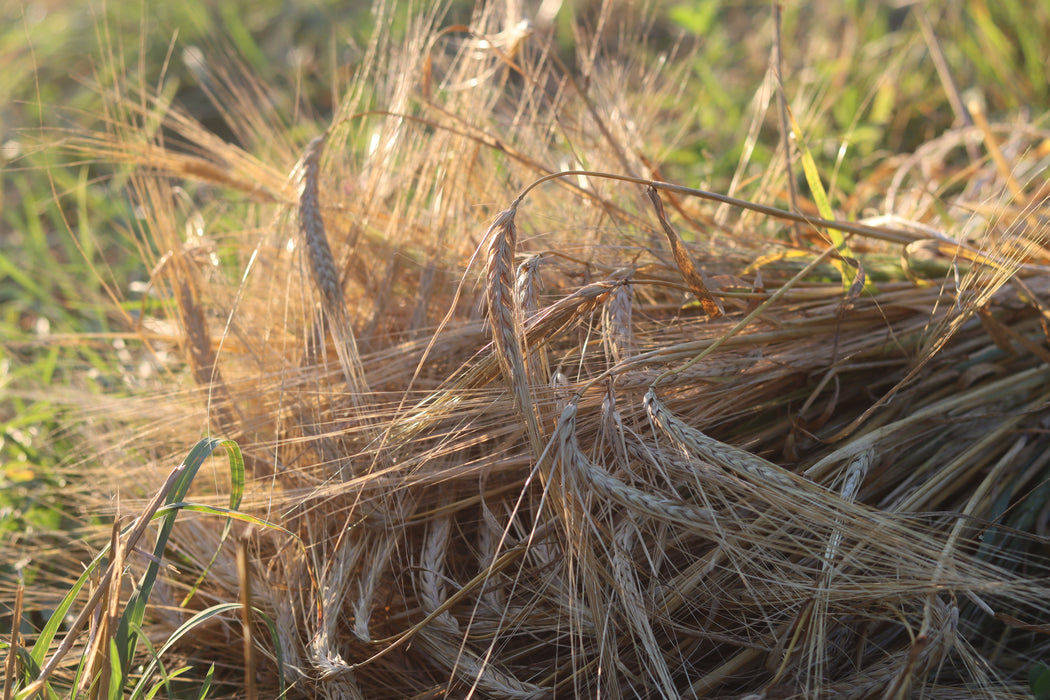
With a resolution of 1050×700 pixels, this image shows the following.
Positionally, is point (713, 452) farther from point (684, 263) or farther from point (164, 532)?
point (164, 532)

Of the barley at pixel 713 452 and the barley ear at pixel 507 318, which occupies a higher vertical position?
the barley ear at pixel 507 318

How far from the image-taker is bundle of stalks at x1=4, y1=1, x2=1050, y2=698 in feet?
2.40

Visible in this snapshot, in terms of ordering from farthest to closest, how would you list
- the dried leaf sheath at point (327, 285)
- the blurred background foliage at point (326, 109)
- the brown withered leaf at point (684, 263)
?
the blurred background foliage at point (326, 109) < the dried leaf sheath at point (327, 285) < the brown withered leaf at point (684, 263)

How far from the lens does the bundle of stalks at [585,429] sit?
73cm

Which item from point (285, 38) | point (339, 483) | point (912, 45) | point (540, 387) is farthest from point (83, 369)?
point (912, 45)

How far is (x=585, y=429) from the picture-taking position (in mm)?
828

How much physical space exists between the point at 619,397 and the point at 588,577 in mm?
219

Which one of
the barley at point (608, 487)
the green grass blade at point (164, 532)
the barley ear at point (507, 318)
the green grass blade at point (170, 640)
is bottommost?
the green grass blade at point (170, 640)

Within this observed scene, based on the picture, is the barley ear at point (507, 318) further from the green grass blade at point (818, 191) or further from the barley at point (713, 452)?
the green grass blade at point (818, 191)

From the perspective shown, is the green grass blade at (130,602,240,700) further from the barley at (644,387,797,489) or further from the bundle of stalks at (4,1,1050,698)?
the barley at (644,387,797,489)

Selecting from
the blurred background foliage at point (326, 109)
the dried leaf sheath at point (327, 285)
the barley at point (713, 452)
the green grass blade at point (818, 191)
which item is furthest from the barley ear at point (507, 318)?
the blurred background foliage at point (326, 109)

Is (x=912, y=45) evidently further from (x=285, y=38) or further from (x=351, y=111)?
(x=285, y=38)

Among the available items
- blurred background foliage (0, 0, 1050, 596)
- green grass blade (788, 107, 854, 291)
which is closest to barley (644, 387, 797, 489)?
green grass blade (788, 107, 854, 291)

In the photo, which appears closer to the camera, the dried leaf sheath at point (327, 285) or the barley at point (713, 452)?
the barley at point (713, 452)
